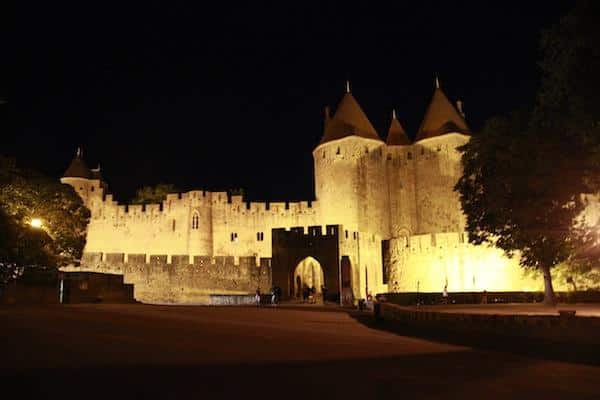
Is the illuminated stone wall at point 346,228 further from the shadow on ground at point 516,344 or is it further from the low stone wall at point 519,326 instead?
the shadow on ground at point 516,344

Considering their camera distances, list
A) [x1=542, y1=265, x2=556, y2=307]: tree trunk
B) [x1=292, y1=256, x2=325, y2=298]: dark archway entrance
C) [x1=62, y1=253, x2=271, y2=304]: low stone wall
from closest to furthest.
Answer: [x1=542, y1=265, x2=556, y2=307]: tree trunk < [x1=62, y1=253, x2=271, y2=304]: low stone wall < [x1=292, y1=256, x2=325, y2=298]: dark archway entrance

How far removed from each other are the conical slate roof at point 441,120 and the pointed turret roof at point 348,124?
3494 millimetres

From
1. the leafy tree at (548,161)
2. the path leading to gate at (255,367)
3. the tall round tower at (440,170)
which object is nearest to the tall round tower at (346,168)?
the tall round tower at (440,170)

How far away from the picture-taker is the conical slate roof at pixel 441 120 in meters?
35.6

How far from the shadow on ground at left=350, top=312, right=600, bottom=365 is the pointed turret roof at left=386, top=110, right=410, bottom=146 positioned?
2646 cm

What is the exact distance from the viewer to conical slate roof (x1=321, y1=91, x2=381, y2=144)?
35469 mm

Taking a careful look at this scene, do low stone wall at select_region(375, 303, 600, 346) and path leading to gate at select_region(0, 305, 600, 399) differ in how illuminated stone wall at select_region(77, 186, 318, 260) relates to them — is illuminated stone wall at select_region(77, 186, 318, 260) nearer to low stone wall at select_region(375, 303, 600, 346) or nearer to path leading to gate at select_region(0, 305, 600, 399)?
low stone wall at select_region(375, 303, 600, 346)

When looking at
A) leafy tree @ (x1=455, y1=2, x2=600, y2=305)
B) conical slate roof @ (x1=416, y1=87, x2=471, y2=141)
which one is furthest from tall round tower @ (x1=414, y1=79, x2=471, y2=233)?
leafy tree @ (x1=455, y1=2, x2=600, y2=305)

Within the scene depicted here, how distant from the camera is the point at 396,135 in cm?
3822

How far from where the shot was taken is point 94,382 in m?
4.97

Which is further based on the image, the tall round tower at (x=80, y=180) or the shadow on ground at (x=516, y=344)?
the tall round tower at (x=80, y=180)

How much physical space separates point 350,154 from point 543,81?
21.8m

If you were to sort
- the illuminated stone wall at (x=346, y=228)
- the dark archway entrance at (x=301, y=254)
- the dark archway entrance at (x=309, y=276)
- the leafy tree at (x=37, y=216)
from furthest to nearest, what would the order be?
the dark archway entrance at (x=309, y=276)
the illuminated stone wall at (x=346, y=228)
the dark archway entrance at (x=301, y=254)
the leafy tree at (x=37, y=216)

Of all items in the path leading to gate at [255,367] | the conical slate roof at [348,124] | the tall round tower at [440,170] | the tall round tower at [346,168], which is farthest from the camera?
the conical slate roof at [348,124]
